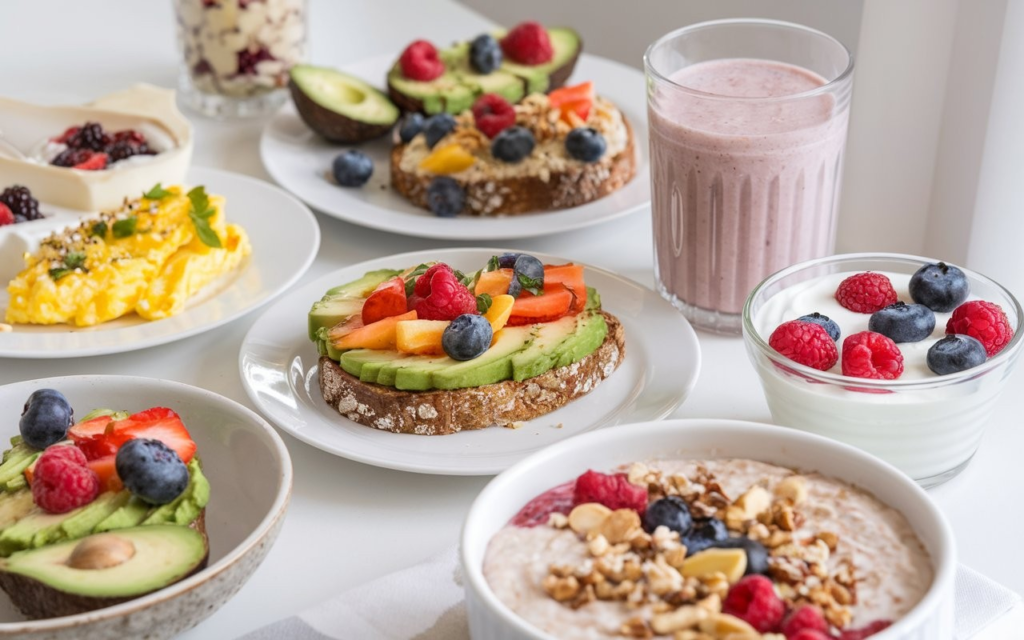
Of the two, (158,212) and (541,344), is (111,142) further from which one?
(541,344)

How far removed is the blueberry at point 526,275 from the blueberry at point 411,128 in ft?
2.14

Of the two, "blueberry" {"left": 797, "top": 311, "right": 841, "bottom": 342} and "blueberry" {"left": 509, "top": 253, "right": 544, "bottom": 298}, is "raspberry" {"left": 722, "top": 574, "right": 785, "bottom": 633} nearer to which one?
"blueberry" {"left": 797, "top": 311, "right": 841, "bottom": 342}

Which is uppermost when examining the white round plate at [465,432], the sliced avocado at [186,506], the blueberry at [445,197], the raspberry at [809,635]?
the raspberry at [809,635]

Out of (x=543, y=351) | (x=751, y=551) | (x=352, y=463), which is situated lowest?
(x=352, y=463)

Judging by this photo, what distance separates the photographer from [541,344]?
161 centimetres

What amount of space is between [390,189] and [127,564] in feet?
3.96

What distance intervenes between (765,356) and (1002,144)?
52cm

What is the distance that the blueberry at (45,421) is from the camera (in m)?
1.36

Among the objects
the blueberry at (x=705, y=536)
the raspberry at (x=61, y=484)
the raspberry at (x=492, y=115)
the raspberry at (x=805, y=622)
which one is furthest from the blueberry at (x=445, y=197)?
the raspberry at (x=805, y=622)

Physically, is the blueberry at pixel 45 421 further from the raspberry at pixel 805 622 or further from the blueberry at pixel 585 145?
the blueberry at pixel 585 145

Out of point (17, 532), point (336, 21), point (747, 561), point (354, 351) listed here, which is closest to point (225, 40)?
point (336, 21)

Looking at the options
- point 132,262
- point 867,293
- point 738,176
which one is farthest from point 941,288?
point 132,262

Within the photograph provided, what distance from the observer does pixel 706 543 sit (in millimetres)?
1114

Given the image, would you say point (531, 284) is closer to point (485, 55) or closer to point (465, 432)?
point (465, 432)
